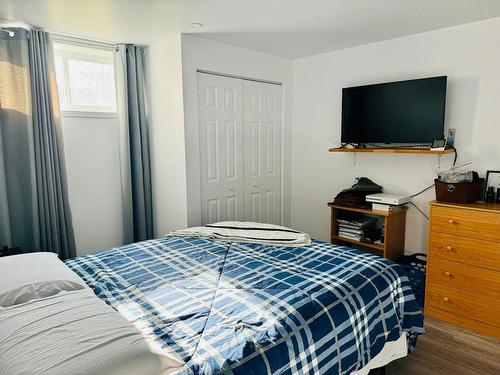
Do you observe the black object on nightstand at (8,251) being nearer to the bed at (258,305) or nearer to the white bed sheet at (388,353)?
the bed at (258,305)

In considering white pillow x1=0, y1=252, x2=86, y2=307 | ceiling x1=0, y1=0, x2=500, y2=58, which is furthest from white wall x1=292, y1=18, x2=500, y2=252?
white pillow x1=0, y1=252, x2=86, y2=307

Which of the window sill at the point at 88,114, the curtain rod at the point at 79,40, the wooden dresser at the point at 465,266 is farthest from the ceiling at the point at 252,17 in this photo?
the wooden dresser at the point at 465,266

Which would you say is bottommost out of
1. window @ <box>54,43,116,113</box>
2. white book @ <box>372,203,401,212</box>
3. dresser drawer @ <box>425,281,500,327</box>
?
dresser drawer @ <box>425,281,500,327</box>

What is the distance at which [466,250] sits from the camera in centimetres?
258

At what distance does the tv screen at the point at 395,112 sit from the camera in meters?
2.93

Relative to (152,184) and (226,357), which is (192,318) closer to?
(226,357)

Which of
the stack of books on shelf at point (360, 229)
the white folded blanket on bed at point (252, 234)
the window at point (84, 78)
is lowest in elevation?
the stack of books on shelf at point (360, 229)

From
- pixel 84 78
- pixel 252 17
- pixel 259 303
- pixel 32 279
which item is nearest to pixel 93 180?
pixel 84 78

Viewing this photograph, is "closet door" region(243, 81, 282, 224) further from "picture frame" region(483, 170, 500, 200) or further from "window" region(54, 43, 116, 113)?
"picture frame" region(483, 170, 500, 200)

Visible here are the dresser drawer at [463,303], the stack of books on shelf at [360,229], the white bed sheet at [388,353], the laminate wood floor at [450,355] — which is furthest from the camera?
the stack of books on shelf at [360,229]

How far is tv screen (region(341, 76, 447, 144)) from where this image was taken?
293 cm

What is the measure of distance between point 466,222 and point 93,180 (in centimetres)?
322

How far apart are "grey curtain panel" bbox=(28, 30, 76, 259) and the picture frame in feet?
11.5

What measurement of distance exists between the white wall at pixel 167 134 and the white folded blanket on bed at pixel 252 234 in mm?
534
